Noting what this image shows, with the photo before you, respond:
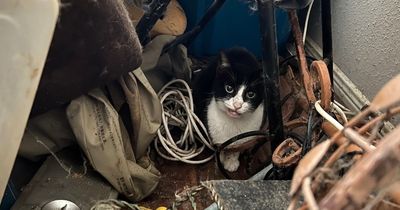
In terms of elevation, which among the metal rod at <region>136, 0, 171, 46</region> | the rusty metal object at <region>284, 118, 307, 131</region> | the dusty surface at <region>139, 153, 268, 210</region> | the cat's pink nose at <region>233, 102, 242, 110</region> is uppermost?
the metal rod at <region>136, 0, 171, 46</region>

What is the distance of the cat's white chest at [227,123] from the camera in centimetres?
129

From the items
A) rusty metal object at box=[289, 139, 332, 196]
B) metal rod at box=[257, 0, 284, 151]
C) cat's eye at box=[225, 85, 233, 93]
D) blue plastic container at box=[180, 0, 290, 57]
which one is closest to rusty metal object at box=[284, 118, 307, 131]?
metal rod at box=[257, 0, 284, 151]

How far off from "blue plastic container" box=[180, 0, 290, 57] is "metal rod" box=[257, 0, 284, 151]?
59cm

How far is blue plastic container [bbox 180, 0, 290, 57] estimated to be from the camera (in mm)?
1543

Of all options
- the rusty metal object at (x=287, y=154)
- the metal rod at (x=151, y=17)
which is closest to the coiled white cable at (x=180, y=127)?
the metal rod at (x=151, y=17)

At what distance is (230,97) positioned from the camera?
124 centimetres

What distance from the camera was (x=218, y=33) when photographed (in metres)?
1.60

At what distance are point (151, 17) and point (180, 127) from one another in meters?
0.36

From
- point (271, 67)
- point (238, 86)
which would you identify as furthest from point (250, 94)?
point (271, 67)

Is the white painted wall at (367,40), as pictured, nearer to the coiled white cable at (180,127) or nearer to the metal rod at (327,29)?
the metal rod at (327,29)

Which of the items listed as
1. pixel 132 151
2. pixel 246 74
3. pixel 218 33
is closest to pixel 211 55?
pixel 218 33

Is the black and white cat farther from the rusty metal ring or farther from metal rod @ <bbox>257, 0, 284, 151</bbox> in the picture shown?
the rusty metal ring

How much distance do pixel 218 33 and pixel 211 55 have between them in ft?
0.28

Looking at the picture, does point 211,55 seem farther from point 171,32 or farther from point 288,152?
point 288,152
